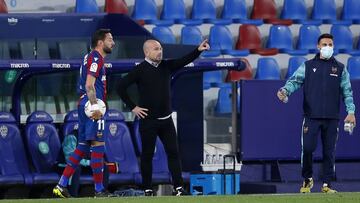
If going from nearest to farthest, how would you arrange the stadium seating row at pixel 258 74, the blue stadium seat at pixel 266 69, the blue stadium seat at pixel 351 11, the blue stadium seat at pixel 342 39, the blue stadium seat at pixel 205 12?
the stadium seating row at pixel 258 74 < the blue stadium seat at pixel 266 69 < the blue stadium seat at pixel 205 12 < the blue stadium seat at pixel 342 39 < the blue stadium seat at pixel 351 11

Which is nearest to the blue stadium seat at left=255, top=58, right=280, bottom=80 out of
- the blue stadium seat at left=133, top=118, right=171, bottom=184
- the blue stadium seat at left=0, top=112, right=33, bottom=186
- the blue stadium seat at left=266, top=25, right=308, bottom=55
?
the blue stadium seat at left=266, top=25, right=308, bottom=55

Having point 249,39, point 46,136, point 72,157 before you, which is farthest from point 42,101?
point 249,39

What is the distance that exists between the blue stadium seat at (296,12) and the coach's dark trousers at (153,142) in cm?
929

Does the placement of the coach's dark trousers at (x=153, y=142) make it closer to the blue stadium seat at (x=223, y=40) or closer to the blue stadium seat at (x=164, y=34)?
the blue stadium seat at (x=164, y=34)

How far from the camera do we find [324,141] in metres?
13.6

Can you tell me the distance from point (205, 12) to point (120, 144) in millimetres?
5995

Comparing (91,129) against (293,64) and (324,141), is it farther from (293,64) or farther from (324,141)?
(293,64)

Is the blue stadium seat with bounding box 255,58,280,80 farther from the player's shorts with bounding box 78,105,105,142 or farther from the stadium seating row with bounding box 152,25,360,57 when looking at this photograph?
the player's shorts with bounding box 78,105,105,142

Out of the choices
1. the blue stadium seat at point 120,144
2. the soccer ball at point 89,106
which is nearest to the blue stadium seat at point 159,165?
the blue stadium seat at point 120,144

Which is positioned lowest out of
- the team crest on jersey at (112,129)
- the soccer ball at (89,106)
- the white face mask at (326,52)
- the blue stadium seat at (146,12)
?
the team crest on jersey at (112,129)

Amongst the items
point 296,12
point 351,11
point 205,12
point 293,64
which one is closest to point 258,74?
point 293,64

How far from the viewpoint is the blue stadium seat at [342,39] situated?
22.0 metres

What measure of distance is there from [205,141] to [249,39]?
426 centimetres

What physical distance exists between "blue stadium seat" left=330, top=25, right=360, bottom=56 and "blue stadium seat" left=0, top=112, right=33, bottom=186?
819 cm
